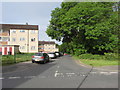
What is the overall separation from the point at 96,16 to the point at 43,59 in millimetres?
10316

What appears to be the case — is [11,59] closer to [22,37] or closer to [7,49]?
[7,49]

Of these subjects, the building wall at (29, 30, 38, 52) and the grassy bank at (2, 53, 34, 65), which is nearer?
the grassy bank at (2, 53, 34, 65)

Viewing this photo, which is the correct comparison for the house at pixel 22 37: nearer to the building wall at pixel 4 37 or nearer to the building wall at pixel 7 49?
the building wall at pixel 4 37

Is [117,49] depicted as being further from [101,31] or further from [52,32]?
[52,32]

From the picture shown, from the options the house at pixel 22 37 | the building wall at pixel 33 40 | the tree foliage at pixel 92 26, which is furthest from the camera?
the building wall at pixel 33 40

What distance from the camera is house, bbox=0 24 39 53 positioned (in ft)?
158

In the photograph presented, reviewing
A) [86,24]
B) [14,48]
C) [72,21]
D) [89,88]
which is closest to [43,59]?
[72,21]

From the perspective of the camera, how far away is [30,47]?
49.4 metres

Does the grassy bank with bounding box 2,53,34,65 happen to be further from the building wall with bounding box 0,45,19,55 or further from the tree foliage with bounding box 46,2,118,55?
the building wall with bounding box 0,45,19,55

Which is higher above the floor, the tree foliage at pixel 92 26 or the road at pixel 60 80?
the tree foliage at pixel 92 26

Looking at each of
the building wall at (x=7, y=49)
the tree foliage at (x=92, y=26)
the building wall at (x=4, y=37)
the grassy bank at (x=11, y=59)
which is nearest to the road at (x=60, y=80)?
the grassy bank at (x=11, y=59)

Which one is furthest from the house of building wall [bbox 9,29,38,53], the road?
the road

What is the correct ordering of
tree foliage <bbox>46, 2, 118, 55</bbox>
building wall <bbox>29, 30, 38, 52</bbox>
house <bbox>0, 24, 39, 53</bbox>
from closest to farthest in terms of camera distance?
tree foliage <bbox>46, 2, 118, 55</bbox>
house <bbox>0, 24, 39, 53</bbox>
building wall <bbox>29, 30, 38, 52</bbox>

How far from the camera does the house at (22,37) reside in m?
48.1
